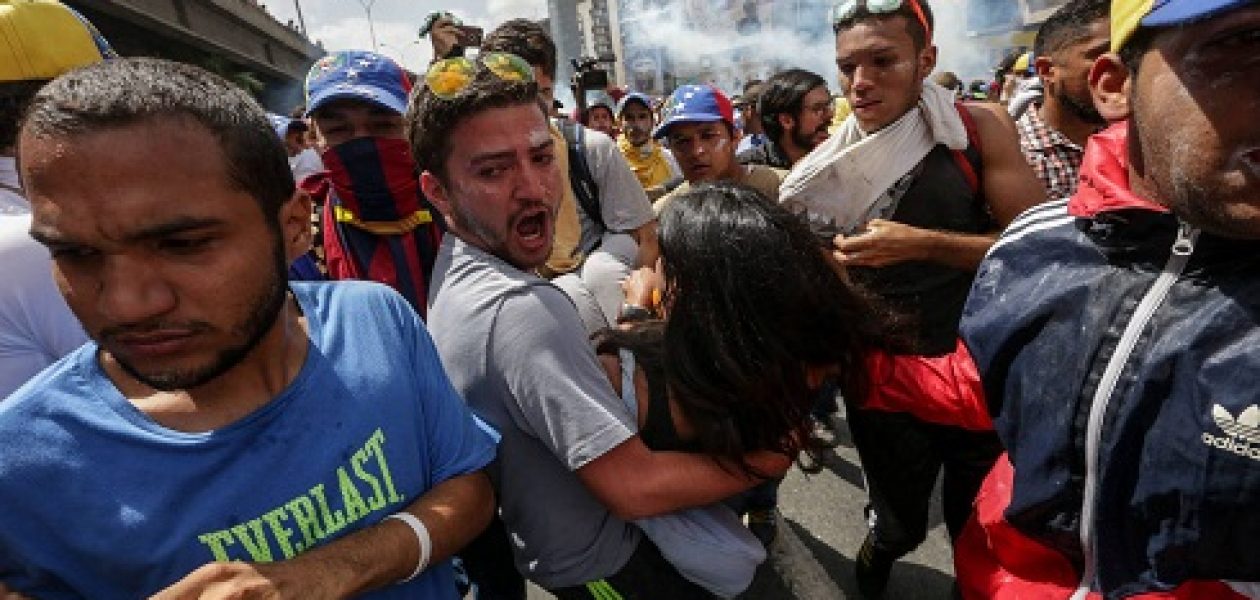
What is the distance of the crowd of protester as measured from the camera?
88 cm

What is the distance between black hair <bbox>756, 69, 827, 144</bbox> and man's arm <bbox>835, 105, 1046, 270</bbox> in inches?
73.9

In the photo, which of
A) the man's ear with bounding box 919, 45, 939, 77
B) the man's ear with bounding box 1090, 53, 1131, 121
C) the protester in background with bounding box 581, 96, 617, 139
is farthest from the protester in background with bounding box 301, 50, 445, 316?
the protester in background with bounding box 581, 96, 617, 139

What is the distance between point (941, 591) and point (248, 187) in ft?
9.08

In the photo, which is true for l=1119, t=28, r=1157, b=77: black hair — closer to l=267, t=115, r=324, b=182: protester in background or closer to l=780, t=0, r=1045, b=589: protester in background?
l=780, t=0, r=1045, b=589: protester in background

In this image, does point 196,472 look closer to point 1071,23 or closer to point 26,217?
point 26,217

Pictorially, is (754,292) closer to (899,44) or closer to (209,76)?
(209,76)

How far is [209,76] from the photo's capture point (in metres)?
0.99

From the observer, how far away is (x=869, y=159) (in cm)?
211

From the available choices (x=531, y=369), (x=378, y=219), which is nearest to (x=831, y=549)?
(x=531, y=369)

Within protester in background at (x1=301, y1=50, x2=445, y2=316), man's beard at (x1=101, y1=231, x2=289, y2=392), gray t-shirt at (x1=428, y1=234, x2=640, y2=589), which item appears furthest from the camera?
protester in background at (x1=301, y1=50, x2=445, y2=316)

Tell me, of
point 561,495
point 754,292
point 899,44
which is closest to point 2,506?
point 561,495

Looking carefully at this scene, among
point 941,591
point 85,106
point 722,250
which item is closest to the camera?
point 85,106

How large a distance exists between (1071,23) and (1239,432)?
1932 millimetres

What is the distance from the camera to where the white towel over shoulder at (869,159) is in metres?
2.07
